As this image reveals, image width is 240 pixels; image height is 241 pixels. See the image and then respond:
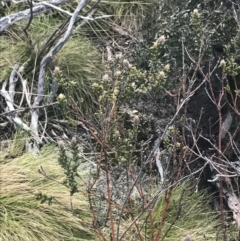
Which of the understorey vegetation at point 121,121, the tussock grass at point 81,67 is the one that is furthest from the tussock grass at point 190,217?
the tussock grass at point 81,67

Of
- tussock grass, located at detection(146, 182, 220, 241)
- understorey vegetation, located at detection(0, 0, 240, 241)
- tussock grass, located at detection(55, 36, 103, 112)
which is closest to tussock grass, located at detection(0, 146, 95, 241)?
understorey vegetation, located at detection(0, 0, 240, 241)

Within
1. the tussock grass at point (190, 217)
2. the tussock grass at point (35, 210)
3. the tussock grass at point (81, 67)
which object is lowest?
the tussock grass at point (190, 217)

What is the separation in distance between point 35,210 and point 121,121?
0.88 meters

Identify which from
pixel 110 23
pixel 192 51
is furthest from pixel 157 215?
pixel 110 23

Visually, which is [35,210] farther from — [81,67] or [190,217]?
[81,67]

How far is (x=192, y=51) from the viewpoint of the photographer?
13.2 ft

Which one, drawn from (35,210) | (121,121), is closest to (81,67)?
(121,121)

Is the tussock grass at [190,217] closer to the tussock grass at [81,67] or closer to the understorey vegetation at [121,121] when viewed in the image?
the understorey vegetation at [121,121]

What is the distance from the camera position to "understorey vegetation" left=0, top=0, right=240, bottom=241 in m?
2.98

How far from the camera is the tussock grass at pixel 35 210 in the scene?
3.25m

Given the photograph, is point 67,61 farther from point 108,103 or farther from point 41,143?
point 108,103

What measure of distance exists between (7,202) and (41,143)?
642 mm

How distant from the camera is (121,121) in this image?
385cm

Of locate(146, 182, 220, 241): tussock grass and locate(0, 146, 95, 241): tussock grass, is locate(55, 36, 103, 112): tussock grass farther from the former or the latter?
locate(146, 182, 220, 241): tussock grass
